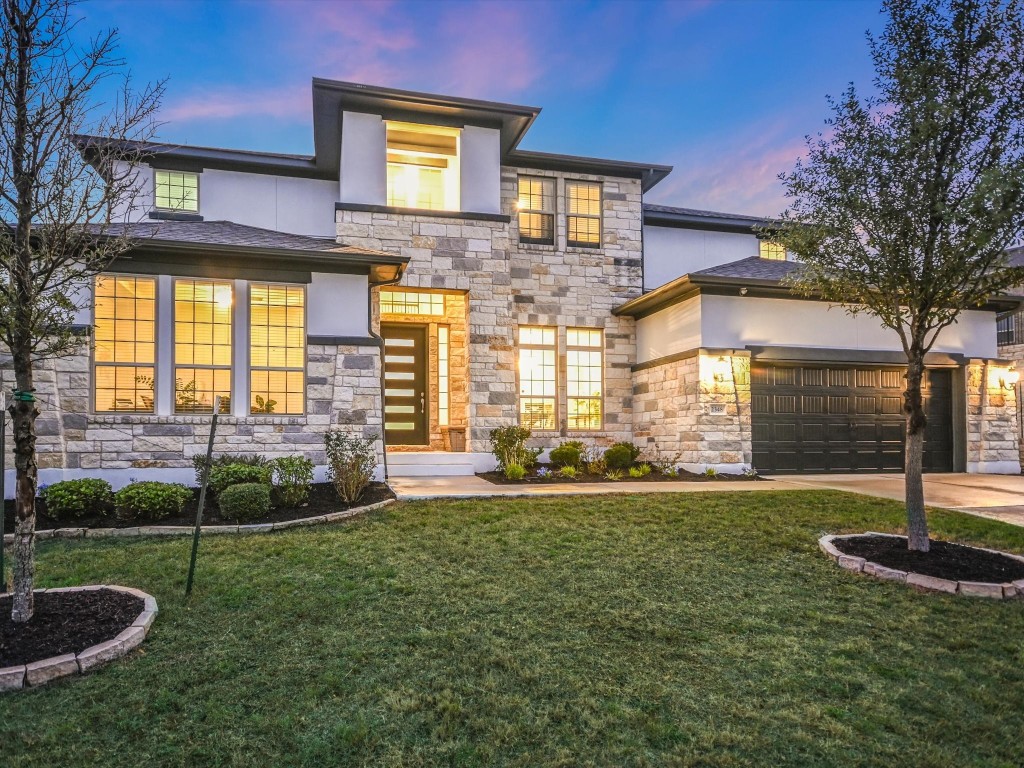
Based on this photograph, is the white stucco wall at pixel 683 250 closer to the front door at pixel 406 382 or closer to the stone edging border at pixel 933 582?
the front door at pixel 406 382

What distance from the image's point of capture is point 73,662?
3.33m

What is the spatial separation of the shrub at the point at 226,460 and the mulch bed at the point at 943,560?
24.7 ft

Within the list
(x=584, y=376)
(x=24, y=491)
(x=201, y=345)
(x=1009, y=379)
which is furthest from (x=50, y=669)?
(x=1009, y=379)

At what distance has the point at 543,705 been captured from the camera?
2.98 meters

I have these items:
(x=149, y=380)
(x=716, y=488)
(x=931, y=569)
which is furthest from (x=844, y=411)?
(x=149, y=380)

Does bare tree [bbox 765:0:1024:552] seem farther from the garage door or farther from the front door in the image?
the front door

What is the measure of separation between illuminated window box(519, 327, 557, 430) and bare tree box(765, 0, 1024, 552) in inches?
295

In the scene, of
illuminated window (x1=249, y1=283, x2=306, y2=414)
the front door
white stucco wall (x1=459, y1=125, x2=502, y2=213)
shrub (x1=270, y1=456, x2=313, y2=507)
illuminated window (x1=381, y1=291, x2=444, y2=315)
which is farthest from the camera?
the front door

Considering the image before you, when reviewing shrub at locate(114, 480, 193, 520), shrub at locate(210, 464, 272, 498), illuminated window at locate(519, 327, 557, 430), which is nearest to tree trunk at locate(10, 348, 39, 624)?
shrub at locate(114, 480, 193, 520)

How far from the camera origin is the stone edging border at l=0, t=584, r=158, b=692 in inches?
125

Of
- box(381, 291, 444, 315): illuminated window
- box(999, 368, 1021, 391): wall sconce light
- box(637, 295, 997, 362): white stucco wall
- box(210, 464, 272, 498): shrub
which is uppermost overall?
box(381, 291, 444, 315): illuminated window

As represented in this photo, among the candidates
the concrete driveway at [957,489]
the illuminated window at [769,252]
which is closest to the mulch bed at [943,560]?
the concrete driveway at [957,489]

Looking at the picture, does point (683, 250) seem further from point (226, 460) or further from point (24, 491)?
point (24, 491)

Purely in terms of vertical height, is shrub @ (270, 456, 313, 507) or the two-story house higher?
the two-story house
